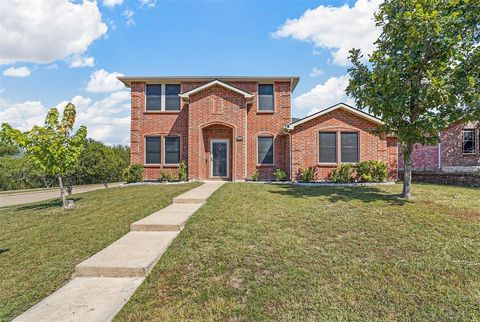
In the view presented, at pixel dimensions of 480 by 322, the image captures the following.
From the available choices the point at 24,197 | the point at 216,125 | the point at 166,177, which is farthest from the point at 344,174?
the point at 24,197

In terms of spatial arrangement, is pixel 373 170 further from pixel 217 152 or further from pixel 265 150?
pixel 217 152

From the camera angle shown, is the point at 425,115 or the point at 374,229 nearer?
the point at 374,229

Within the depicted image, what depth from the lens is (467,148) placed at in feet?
59.6

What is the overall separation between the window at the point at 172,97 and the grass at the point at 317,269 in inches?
417

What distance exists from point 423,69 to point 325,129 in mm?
6377

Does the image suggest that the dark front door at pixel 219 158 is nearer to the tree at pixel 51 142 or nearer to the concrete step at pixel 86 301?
the tree at pixel 51 142

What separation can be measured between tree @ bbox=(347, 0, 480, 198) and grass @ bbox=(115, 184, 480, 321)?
293 cm

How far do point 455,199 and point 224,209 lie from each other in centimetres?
730

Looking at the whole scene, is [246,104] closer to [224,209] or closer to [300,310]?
[224,209]

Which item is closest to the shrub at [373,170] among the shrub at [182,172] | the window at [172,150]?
the shrub at [182,172]

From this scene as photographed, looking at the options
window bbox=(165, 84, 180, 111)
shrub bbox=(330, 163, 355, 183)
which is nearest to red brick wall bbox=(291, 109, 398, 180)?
shrub bbox=(330, 163, 355, 183)

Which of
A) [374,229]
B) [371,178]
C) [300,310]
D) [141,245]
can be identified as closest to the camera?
[300,310]

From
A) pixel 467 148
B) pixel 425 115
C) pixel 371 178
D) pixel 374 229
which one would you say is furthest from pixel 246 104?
pixel 467 148

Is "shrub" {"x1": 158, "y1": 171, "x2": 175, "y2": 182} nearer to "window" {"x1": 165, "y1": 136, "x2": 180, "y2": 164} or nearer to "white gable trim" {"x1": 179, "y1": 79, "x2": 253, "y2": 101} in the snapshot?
"window" {"x1": 165, "y1": 136, "x2": 180, "y2": 164}
